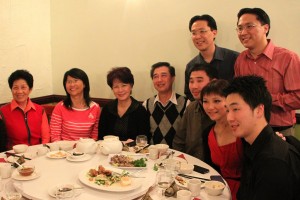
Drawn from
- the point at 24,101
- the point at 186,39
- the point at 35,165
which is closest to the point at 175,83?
the point at 186,39

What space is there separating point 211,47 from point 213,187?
5.35 ft

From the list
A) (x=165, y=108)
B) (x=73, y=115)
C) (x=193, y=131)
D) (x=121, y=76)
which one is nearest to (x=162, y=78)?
(x=165, y=108)

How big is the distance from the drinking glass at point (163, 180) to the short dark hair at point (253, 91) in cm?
60

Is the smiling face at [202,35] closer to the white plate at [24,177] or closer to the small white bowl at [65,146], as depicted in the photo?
the small white bowl at [65,146]

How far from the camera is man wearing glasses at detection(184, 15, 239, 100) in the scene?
274 centimetres

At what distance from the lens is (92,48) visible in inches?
148

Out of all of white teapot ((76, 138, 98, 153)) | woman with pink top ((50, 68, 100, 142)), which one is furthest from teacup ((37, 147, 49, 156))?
woman with pink top ((50, 68, 100, 142))

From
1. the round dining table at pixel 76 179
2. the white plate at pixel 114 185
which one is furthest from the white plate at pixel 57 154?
the white plate at pixel 114 185

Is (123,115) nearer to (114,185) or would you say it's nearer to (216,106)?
(216,106)

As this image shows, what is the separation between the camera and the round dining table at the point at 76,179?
4.64 ft

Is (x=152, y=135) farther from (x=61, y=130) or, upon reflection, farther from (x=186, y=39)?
(x=186, y=39)

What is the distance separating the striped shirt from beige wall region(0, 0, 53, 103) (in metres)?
0.95

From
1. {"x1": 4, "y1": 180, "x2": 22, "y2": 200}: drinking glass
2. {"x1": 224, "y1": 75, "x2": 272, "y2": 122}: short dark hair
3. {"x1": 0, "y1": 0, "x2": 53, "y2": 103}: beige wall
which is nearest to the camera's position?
{"x1": 4, "y1": 180, "x2": 22, "y2": 200}: drinking glass

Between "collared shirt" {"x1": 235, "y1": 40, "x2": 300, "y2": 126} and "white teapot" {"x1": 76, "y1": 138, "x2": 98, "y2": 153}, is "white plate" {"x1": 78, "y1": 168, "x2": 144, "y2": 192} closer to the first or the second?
"white teapot" {"x1": 76, "y1": 138, "x2": 98, "y2": 153}
